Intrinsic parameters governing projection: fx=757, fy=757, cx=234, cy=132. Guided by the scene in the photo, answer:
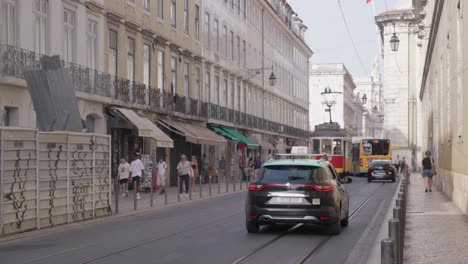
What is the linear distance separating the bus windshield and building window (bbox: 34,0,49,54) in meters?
39.6

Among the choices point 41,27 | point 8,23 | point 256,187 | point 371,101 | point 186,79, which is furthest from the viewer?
point 371,101

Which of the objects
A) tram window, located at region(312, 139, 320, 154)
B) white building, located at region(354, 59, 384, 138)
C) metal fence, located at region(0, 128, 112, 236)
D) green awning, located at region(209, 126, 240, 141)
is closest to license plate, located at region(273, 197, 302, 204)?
metal fence, located at region(0, 128, 112, 236)

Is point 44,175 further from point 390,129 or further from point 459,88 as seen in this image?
point 390,129

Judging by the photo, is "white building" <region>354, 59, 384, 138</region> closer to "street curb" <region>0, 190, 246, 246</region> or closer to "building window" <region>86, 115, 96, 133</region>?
"building window" <region>86, 115, 96, 133</region>

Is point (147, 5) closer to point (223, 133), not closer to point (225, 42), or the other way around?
point (223, 133)

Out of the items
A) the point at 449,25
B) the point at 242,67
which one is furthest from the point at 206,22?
the point at 449,25

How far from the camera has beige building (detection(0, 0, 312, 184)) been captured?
85.0 ft

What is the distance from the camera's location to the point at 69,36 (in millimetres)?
29250

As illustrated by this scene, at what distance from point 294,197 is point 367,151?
159 ft

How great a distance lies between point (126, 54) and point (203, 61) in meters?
12.9

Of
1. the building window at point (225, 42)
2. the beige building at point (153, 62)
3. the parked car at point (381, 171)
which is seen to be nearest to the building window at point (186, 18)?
the beige building at point (153, 62)

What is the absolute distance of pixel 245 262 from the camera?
37.7 feet

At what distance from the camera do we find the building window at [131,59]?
35.4 meters

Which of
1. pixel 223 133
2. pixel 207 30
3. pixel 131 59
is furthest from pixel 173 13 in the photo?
pixel 223 133
